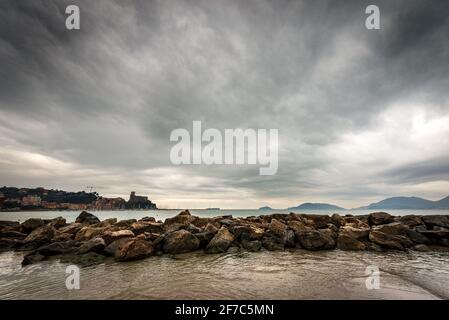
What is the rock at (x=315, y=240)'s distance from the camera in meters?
14.3

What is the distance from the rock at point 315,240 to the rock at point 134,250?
1002 centimetres

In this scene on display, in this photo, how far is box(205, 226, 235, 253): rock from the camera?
13648 millimetres

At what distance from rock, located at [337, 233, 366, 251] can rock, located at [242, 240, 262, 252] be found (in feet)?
18.0

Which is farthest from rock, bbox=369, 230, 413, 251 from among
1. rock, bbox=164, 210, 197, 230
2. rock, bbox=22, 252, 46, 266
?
rock, bbox=22, 252, 46, 266

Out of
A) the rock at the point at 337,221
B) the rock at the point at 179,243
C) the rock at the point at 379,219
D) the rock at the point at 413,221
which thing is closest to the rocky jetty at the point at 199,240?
the rock at the point at 179,243

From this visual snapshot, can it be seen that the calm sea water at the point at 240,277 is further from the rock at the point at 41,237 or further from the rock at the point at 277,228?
the rock at the point at 277,228

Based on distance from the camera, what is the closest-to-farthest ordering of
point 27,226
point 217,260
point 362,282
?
1. point 362,282
2. point 217,260
3. point 27,226

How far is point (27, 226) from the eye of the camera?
20203 mm
